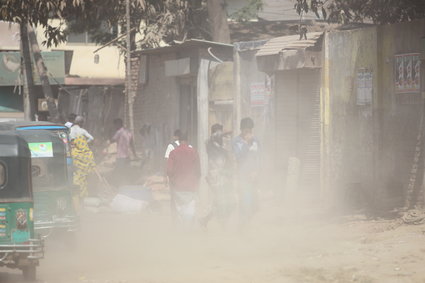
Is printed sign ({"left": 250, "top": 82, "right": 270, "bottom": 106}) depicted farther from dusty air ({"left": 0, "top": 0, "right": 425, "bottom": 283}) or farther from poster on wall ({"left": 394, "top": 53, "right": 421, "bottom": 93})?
poster on wall ({"left": 394, "top": 53, "right": 421, "bottom": 93})

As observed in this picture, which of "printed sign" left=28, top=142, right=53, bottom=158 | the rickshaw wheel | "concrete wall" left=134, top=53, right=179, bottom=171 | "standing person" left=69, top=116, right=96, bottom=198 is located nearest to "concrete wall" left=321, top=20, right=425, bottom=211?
"standing person" left=69, top=116, right=96, bottom=198

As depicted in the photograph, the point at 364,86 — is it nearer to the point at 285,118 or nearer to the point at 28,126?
the point at 285,118

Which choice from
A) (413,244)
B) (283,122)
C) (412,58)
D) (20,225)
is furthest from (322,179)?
(20,225)

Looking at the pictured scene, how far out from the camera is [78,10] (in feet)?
58.9

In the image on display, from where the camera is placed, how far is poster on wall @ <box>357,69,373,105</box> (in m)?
13.7

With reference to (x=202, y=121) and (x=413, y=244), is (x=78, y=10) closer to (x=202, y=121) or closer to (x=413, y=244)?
(x=202, y=121)

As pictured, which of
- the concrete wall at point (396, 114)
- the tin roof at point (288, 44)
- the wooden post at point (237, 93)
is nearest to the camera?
the concrete wall at point (396, 114)

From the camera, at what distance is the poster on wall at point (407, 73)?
1247 cm

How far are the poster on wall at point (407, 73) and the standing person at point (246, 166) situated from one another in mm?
2322

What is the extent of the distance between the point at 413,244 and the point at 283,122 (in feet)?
23.3

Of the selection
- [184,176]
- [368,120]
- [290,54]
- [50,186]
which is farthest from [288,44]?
[50,186]

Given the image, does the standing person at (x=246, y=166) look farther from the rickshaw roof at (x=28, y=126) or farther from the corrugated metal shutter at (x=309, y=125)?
the corrugated metal shutter at (x=309, y=125)

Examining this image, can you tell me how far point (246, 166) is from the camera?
12617 millimetres

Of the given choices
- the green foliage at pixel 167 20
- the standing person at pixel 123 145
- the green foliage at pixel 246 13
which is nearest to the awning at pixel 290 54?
the standing person at pixel 123 145
